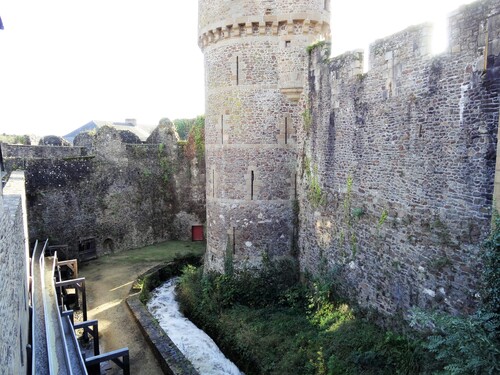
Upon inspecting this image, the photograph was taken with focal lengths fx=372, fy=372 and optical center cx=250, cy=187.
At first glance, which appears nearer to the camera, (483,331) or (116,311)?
(483,331)

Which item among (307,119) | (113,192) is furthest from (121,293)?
(307,119)

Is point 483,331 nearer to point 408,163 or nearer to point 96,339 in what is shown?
point 408,163

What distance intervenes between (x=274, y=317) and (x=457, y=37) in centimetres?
781

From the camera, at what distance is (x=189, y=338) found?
10938 millimetres

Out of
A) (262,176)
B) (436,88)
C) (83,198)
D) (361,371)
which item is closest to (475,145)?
(436,88)

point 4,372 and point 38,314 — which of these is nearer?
point 4,372

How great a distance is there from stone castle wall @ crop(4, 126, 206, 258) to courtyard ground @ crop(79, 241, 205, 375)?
1115mm

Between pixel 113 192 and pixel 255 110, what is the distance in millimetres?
10459

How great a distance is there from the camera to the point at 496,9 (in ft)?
18.5

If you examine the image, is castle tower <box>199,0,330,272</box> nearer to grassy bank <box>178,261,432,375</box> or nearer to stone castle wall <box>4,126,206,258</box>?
grassy bank <box>178,261,432,375</box>

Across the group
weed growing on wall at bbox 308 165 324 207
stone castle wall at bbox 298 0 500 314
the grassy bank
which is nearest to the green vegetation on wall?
the grassy bank

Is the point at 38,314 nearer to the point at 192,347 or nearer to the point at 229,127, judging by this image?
the point at 192,347

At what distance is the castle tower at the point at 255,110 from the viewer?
11078 millimetres

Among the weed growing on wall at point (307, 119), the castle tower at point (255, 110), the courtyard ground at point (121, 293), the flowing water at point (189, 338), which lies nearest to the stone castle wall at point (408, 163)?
the weed growing on wall at point (307, 119)
